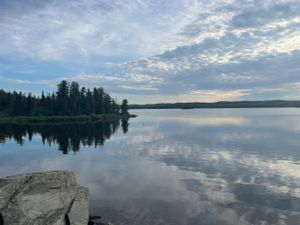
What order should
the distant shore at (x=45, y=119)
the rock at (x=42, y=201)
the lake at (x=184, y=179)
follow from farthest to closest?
the distant shore at (x=45, y=119), the lake at (x=184, y=179), the rock at (x=42, y=201)

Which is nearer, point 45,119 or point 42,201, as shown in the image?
point 42,201

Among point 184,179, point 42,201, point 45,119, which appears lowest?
point 184,179

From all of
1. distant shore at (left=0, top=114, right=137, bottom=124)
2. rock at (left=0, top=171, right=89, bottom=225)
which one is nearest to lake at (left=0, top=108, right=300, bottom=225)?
rock at (left=0, top=171, right=89, bottom=225)

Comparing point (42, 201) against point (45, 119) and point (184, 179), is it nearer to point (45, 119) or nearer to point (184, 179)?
point (184, 179)

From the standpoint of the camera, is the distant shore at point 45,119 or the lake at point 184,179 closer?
the lake at point 184,179

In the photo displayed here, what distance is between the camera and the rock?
23969 millimetres

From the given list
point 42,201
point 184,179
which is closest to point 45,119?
point 184,179

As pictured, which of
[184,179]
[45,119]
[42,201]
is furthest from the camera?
[45,119]

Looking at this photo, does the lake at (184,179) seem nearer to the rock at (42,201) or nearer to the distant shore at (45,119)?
the rock at (42,201)

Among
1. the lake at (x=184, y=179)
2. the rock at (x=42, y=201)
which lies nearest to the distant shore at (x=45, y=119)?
the lake at (x=184, y=179)

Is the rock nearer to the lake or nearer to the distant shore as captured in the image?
the lake

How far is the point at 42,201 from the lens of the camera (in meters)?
24.4

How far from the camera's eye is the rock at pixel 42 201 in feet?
78.6

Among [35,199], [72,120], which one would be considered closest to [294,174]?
[35,199]
